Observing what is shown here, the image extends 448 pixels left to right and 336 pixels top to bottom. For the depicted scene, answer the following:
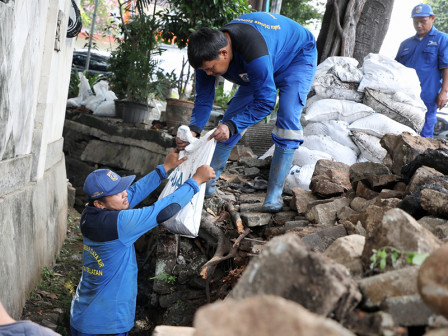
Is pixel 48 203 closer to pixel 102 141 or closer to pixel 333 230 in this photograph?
pixel 333 230

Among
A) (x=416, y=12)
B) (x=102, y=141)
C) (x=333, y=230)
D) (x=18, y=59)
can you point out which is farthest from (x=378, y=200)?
(x=102, y=141)

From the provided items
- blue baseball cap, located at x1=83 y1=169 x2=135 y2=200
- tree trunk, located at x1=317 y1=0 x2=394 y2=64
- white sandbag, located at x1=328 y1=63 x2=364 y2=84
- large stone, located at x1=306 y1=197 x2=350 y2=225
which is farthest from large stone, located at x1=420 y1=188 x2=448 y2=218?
tree trunk, located at x1=317 y1=0 x2=394 y2=64

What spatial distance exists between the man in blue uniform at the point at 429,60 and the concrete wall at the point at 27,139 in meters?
4.43

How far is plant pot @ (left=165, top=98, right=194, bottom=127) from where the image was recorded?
6.58m

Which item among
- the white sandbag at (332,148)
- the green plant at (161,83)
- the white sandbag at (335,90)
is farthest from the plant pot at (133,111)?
the white sandbag at (332,148)

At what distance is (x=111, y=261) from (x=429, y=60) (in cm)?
510

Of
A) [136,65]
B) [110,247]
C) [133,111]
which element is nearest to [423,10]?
[136,65]

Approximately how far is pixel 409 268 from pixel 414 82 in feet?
15.8

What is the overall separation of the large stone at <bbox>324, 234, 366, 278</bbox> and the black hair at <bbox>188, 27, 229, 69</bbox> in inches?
71.1

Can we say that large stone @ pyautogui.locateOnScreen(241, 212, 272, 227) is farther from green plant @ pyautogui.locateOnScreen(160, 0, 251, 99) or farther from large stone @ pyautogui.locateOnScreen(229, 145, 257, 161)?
green plant @ pyautogui.locateOnScreen(160, 0, 251, 99)

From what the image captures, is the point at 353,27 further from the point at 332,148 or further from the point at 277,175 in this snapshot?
the point at 277,175

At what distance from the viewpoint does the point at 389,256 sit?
1442 millimetres

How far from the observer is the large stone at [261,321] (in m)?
0.86

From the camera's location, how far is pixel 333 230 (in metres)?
2.86
